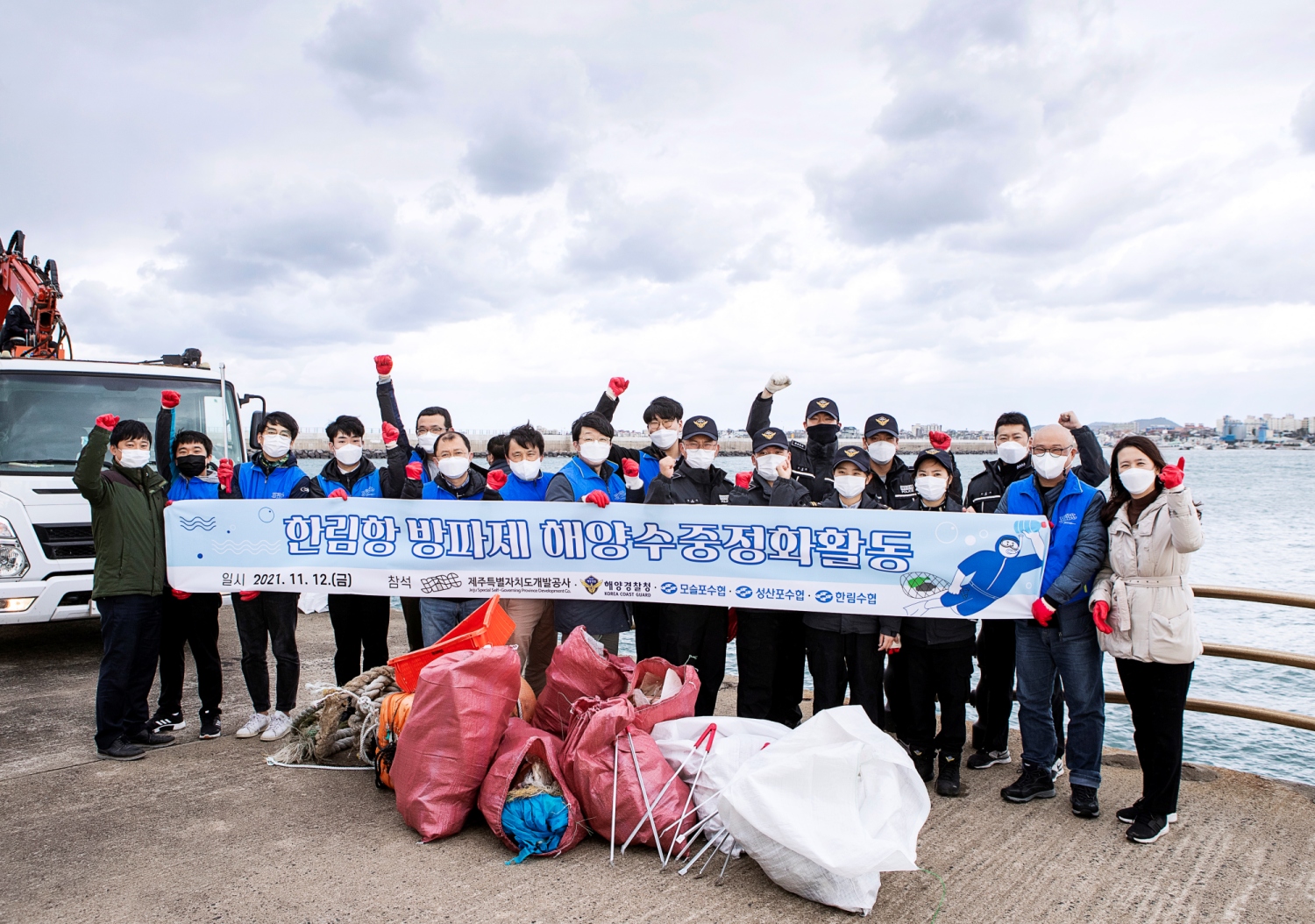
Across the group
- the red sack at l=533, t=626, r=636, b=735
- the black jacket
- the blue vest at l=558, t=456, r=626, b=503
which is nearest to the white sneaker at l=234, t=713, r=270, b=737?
the red sack at l=533, t=626, r=636, b=735

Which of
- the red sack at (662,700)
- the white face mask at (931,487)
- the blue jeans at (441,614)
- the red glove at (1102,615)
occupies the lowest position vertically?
the red sack at (662,700)

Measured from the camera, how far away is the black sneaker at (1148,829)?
3.48 meters

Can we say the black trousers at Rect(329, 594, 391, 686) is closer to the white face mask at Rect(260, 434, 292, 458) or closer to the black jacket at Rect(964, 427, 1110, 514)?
the white face mask at Rect(260, 434, 292, 458)

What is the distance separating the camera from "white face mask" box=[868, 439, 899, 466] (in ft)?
15.8

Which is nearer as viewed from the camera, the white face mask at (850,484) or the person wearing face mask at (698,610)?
the white face mask at (850,484)

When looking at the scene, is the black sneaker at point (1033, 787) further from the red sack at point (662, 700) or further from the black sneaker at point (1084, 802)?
the red sack at point (662, 700)

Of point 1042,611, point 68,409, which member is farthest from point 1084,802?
point 68,409

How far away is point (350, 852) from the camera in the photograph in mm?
3338

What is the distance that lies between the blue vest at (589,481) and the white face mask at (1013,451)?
7.37 feet

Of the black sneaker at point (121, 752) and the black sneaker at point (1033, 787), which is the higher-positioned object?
the black sneaker at point (121, 752)

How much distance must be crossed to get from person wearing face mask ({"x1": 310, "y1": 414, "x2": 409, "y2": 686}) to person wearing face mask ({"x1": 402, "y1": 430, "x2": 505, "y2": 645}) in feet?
0.87

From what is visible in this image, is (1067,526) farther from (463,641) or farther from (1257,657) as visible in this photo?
(463,641)

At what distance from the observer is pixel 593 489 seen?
4730mm

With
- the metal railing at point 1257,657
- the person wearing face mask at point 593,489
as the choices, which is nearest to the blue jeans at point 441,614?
the person wearing face mask at point 593,489
